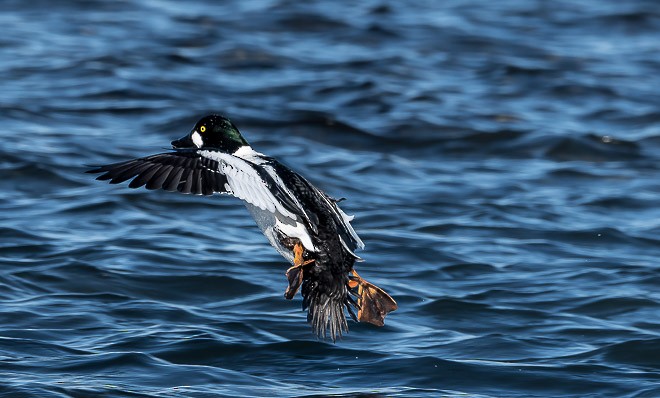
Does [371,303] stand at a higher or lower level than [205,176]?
lower

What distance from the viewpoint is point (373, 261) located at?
823cm

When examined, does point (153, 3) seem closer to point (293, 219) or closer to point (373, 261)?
point (373, 261)

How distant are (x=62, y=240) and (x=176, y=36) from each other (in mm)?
6201

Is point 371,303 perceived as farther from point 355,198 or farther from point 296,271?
point 355,198

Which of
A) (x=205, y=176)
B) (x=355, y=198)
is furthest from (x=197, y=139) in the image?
(x=355, y=198)

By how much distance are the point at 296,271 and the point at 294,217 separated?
0.26m

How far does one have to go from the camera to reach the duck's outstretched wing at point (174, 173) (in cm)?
561

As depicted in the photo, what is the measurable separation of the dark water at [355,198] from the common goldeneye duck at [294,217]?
38 centimetres

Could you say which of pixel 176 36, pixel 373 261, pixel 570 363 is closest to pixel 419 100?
pixel 176 36

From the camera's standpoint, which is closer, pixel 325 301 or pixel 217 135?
pixel 325 301

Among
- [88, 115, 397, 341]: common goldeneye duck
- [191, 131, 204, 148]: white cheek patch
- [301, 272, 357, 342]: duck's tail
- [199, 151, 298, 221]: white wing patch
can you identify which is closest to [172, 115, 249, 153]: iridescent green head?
[191, 131, 204, 148]: white cheek patch

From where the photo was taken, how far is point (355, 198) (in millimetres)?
9531

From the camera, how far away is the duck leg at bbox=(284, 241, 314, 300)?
5.78 m

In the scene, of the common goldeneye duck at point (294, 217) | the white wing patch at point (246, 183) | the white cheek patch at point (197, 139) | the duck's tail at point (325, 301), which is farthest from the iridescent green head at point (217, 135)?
the duck's tail at point (325, 301)
